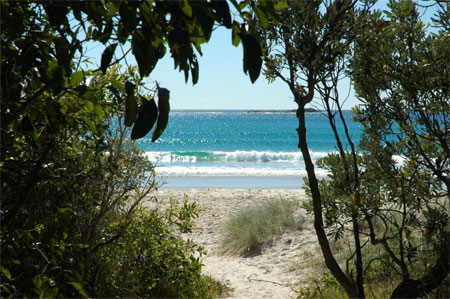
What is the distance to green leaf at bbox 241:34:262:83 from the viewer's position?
2.98ft

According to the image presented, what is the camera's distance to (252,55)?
2.99 feet

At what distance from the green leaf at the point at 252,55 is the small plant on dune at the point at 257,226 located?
6.63 m

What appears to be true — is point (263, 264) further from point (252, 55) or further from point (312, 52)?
point (252, 55)

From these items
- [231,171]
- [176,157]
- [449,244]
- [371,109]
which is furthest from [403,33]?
[176,157]

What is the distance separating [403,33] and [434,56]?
321 mm

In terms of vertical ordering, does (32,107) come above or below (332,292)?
above

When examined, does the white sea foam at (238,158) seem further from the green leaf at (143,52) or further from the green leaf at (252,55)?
the green leaf at (252,55)

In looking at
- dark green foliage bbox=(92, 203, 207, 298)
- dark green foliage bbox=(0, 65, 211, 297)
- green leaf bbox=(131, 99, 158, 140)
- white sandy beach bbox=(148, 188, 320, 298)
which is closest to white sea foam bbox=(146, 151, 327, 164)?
white sandy beach bbox=(148, 188, 320, 298)

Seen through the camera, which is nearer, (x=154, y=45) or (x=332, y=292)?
(x=154, y=45)

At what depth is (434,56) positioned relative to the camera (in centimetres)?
265

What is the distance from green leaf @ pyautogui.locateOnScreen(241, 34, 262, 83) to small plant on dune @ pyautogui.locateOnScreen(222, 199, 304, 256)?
6625 mm

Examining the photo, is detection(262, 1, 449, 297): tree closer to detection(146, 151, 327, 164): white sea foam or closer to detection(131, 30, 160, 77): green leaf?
detection(131, 30, 160, 77): green leaf

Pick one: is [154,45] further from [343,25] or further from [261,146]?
[261,146]

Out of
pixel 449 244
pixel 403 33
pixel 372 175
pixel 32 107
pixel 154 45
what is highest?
pixel 403 33
